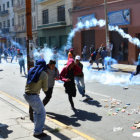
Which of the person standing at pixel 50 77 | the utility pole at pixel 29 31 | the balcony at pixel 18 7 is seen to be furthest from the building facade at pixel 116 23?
the balcony at pixel 18 7

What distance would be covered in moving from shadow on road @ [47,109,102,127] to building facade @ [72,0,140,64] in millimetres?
15015

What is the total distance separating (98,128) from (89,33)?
2071 centimetres

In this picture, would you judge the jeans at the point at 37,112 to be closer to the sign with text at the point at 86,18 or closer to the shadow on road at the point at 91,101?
the shadow on road at the point at 91,101

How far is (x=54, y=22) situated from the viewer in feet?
106

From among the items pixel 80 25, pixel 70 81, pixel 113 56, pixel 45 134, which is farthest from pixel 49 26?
pixel 45 134

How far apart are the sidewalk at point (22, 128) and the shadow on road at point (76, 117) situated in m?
0.49

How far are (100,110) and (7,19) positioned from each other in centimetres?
4533

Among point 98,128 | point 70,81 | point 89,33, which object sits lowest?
point 98,128

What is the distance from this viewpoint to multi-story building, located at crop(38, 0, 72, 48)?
29875mm

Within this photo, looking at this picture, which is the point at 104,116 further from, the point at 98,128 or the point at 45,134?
the point at 45,134

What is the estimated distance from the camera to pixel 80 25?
2736cm

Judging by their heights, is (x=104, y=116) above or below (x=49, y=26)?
below

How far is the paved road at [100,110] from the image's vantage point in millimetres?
6021

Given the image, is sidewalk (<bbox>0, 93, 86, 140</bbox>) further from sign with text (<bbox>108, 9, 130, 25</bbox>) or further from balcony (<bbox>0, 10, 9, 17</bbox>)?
balcony (<bbox>0, 10, 9, 17</bbox>)
